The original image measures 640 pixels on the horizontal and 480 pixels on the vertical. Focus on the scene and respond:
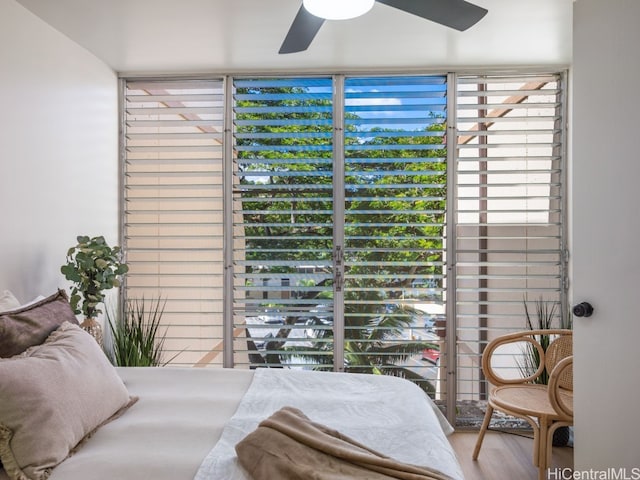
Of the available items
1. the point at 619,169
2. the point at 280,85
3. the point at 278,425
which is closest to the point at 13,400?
the point at 278,425

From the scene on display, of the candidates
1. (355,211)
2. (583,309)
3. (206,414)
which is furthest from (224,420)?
(355,211)

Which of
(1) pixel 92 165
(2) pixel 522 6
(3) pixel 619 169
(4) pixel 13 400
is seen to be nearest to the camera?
(4) pixel 13 400

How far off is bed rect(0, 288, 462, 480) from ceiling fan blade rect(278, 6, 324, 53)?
1.55 m

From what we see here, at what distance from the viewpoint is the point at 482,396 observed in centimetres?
338

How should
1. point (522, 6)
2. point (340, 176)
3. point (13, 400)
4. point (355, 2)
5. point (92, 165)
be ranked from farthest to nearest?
point (340, 176)
point (92, 165)
point (522, 6)
point (355, 2)
point (13, 400)

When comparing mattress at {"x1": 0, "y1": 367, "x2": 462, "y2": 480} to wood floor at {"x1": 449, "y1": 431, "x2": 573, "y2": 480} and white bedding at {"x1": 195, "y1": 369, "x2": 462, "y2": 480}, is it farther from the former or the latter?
wood floor at {"x1": 449, "y1": 431, "x2": 573, "y2": 480}

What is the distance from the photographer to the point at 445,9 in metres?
1.80

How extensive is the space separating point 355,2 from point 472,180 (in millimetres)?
2062

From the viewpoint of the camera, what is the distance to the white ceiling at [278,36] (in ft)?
8.09

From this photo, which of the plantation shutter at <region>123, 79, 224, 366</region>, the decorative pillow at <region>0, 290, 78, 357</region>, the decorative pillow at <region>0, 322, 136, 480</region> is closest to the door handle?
the decorative pillow at <region>0, 322, 136, 480</region>

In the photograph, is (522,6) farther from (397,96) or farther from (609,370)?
(609,370)

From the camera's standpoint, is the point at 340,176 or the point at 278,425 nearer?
the point at 278,425

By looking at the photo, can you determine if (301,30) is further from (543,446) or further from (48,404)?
(543,446)

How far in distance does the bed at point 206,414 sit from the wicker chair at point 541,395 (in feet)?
2.71
